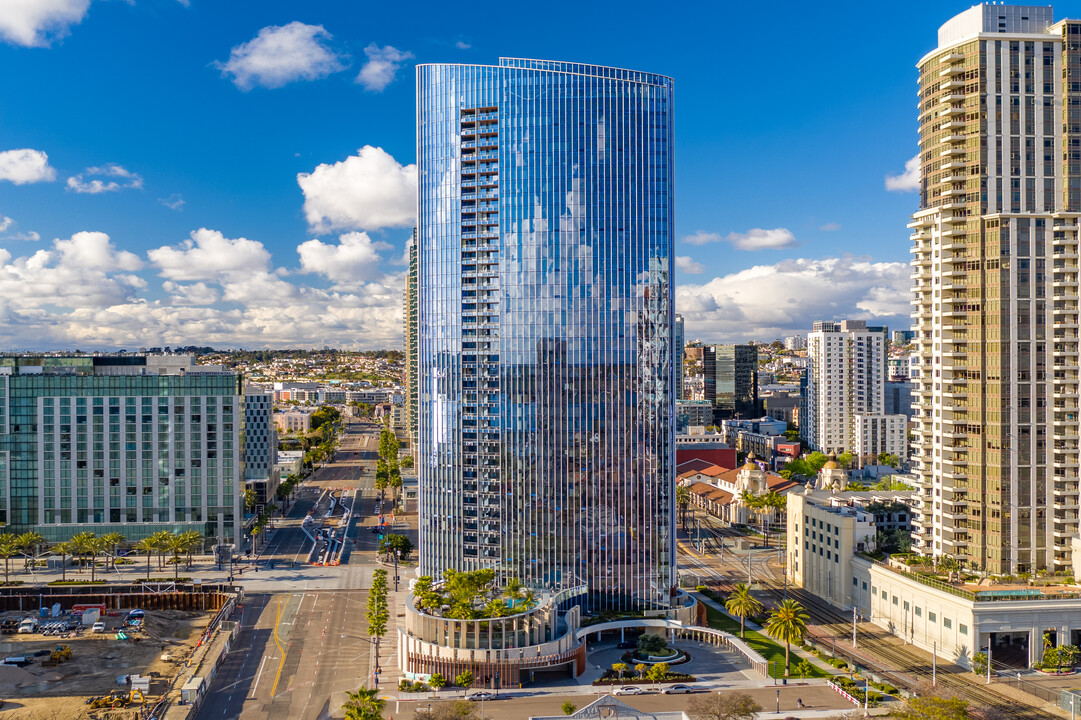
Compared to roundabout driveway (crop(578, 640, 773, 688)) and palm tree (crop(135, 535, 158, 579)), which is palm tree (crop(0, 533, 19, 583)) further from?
roundabout driveway (crop(578, 640, 773, 688))

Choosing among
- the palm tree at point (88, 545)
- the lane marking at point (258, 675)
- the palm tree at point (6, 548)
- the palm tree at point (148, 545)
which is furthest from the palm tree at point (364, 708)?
the palm tree at point (6, 548)

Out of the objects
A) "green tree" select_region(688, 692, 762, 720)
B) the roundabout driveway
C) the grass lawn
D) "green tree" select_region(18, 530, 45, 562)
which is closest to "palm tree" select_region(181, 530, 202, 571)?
"green tree" select_region(18, 530, 45, 562)

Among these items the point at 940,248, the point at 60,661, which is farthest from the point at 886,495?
the point at 60,661

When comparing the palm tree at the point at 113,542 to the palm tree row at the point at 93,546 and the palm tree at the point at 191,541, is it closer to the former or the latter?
the palm tree row at the point at 93,546

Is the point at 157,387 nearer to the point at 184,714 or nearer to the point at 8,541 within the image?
the point at 8,541

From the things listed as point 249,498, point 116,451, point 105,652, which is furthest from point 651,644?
point 249,498

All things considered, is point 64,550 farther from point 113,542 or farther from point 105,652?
point 105,652
